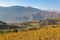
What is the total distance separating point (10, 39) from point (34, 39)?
4.91 ft

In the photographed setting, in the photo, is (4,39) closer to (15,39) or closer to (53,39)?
(15,39)

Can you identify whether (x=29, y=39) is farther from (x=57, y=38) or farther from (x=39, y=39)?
(x=57, y=38)

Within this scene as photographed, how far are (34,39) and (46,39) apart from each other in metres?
0.75

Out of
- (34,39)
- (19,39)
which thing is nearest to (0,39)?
(19,39)

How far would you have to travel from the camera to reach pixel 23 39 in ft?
38.2

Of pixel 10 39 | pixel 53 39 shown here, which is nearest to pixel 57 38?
pixel 53 39

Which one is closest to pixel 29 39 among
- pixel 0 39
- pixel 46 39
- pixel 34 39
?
pixel 34 39

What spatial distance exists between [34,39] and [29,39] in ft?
1.04

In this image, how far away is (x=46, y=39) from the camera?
38.4ft

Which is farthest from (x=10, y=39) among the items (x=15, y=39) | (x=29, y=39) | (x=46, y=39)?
(x=46, y=39)

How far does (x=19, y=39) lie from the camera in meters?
11.7

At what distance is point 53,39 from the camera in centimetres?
1154

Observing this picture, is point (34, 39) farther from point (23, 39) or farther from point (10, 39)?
point (10, 39)

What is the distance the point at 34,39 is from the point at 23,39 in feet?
2.18
